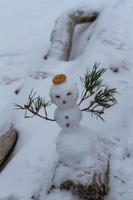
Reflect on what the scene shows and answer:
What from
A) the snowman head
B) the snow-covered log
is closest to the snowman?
the snowman head

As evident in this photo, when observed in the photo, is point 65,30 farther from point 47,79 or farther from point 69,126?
point 69,126

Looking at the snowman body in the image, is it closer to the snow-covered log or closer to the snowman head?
the snowman head

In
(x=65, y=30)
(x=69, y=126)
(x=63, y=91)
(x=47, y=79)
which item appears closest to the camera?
(x=63, y=91)

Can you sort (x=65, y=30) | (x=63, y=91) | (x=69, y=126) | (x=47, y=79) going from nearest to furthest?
(x=63, y=91), (x=69, y=126), (x=47, y=79), (x=65, y=30)

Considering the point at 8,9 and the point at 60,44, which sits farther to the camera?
the point at 8,9

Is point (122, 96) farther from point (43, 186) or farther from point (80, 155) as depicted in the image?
point (43, 186)

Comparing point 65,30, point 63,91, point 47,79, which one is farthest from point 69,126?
point 65,30

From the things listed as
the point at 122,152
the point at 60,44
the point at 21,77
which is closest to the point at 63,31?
the point at 60,44

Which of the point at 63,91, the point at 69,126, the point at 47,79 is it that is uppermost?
the point at 63,91
